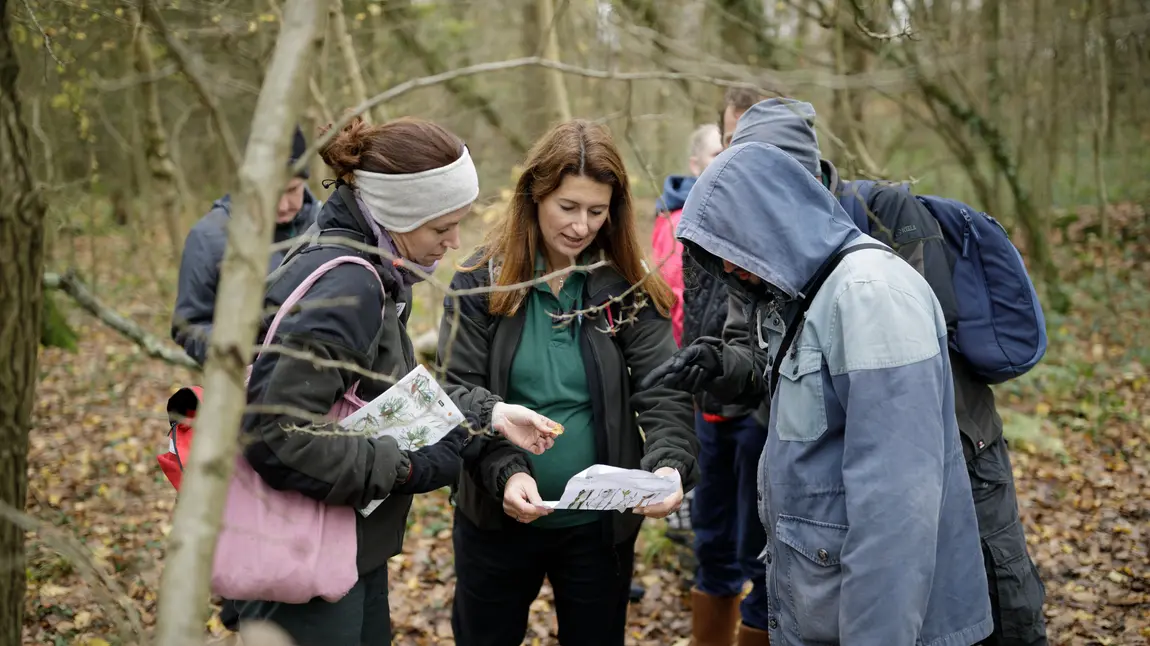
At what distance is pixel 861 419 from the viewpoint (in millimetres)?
1868

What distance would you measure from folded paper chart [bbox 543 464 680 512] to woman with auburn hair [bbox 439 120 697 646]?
0.10m

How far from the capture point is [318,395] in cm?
211

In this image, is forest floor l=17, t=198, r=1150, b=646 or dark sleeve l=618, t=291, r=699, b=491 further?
forest floor l=17, t=198, r=1150, b=646

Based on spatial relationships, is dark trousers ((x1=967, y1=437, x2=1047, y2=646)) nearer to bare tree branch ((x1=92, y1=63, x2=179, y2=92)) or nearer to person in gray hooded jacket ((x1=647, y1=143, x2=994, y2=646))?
person in gray hooded jacket ((x1=647, y1=143, x2=994, y2=646))

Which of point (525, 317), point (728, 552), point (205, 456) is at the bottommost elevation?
point (728, 552)

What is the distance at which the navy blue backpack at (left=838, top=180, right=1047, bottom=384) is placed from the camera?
2.50m

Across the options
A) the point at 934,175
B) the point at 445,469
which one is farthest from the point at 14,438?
the point at 934,175

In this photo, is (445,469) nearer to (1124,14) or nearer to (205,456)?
(205,456)

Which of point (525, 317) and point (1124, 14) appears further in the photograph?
point (1124, 14)

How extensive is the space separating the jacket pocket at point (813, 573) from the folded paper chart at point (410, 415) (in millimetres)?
873

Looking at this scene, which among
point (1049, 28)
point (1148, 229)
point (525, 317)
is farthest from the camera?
point (1148, 229)

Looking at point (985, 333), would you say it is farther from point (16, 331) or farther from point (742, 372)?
point (16, 331)

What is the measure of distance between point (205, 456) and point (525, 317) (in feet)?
4.87

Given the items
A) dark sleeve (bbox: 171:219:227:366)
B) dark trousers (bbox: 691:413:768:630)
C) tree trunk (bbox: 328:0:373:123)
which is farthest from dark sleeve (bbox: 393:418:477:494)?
tree trunk (bbox: 328:0:373:123)
